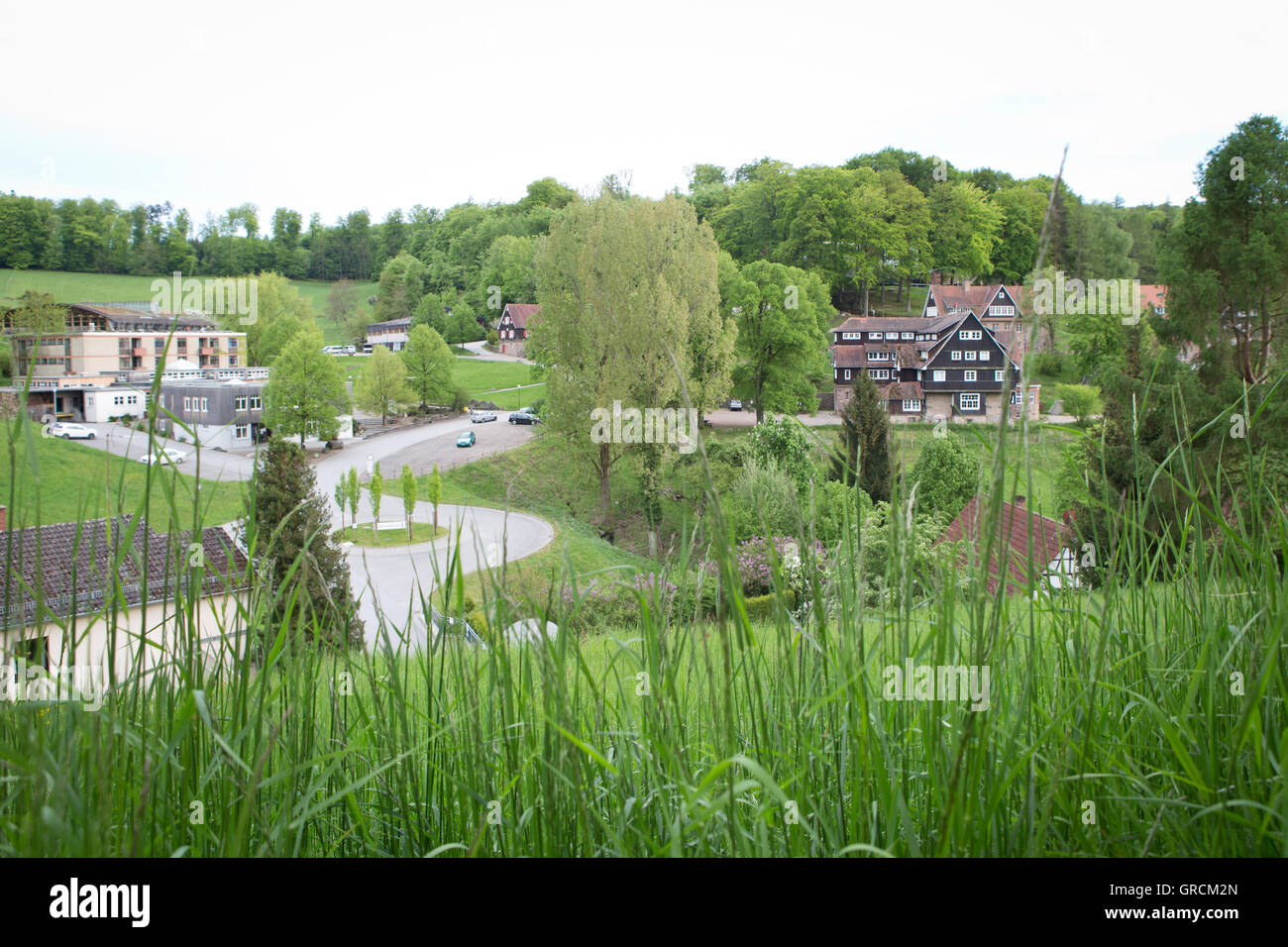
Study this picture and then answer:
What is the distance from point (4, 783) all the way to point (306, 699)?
0.22 meters

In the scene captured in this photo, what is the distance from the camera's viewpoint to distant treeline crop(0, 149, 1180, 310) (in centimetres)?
722

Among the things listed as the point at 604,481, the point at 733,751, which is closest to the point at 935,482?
the point at 733,751

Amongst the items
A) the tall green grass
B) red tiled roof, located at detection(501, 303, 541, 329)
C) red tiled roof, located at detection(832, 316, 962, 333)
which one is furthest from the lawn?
red tiled roof, located at detection(501, 303, 541, 329)

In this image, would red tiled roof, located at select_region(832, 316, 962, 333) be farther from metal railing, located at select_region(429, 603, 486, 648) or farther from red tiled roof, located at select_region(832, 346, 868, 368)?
metal railing, located at select_region(429, 603, 486, 648)

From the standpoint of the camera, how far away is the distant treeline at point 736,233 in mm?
7223

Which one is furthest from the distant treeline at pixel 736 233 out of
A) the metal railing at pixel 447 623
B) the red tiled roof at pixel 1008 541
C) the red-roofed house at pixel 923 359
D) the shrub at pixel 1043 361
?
the metal railing at pixel 447 623

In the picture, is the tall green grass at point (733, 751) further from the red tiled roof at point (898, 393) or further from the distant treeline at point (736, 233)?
the red tiled roof at point (898, 393)

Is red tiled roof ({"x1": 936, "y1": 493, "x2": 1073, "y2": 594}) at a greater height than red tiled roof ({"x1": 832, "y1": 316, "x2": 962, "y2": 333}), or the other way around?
red tiled roof ({"x1": 832, "y1": 316, "x2": 962, "y2": 333})

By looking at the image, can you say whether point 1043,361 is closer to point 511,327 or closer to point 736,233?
point 736,233

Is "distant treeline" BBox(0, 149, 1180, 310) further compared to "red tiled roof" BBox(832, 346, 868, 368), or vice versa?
"red tiled roof" BBox(832, 346, 868, 368)

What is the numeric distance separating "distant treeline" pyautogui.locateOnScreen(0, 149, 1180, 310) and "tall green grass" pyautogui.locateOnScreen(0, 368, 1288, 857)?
0.32 m

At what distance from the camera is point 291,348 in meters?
13.1
